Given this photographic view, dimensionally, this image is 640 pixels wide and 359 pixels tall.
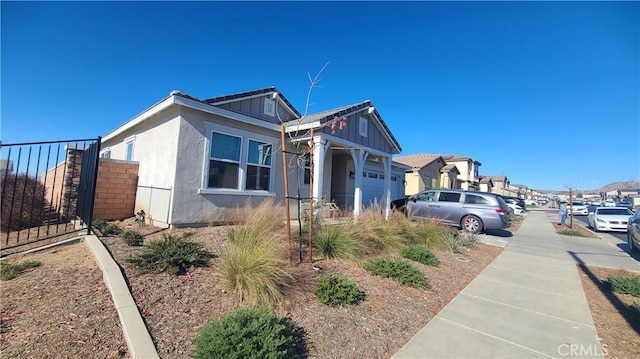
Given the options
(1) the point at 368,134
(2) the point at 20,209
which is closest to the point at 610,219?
(1) the point at 368,134

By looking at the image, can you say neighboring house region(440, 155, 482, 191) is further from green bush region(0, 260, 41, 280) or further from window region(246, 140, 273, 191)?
green bush region(0, 260, 41, 280)

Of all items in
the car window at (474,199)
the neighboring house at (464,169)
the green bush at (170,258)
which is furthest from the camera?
the neighboring house at (464,169)

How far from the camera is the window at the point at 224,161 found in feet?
26.7

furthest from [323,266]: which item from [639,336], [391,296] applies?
[639,336]

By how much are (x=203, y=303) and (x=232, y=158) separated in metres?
5.88

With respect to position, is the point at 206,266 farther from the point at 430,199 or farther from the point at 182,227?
the point at 430,199

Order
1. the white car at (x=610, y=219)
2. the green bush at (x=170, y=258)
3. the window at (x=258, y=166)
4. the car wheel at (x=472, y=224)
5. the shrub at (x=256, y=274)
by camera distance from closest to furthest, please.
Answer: the shrub at (x=256, y=274), the green bush at (x=170, y=258), the window at (x=258, y=166), the car wheel at (x=472, y=224), the white car at (x=610, y=219)

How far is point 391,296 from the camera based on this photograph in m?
4.27

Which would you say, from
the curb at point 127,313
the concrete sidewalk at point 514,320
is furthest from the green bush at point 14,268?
the concrete sidewalk at point 514,320

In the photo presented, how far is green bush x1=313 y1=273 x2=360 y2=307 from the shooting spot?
3.67 meters

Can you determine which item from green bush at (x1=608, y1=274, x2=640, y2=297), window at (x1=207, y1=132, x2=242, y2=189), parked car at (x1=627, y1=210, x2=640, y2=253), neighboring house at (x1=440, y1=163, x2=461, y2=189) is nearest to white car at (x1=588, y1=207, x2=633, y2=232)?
parked car at (x1=627, y1=210, x2=640, y2=253)

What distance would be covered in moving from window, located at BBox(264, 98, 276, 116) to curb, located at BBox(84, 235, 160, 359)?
6.73 meters

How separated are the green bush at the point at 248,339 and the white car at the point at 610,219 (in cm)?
2060

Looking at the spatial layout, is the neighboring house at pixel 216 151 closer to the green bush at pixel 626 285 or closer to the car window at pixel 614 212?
the green bush at pixel 626 285
